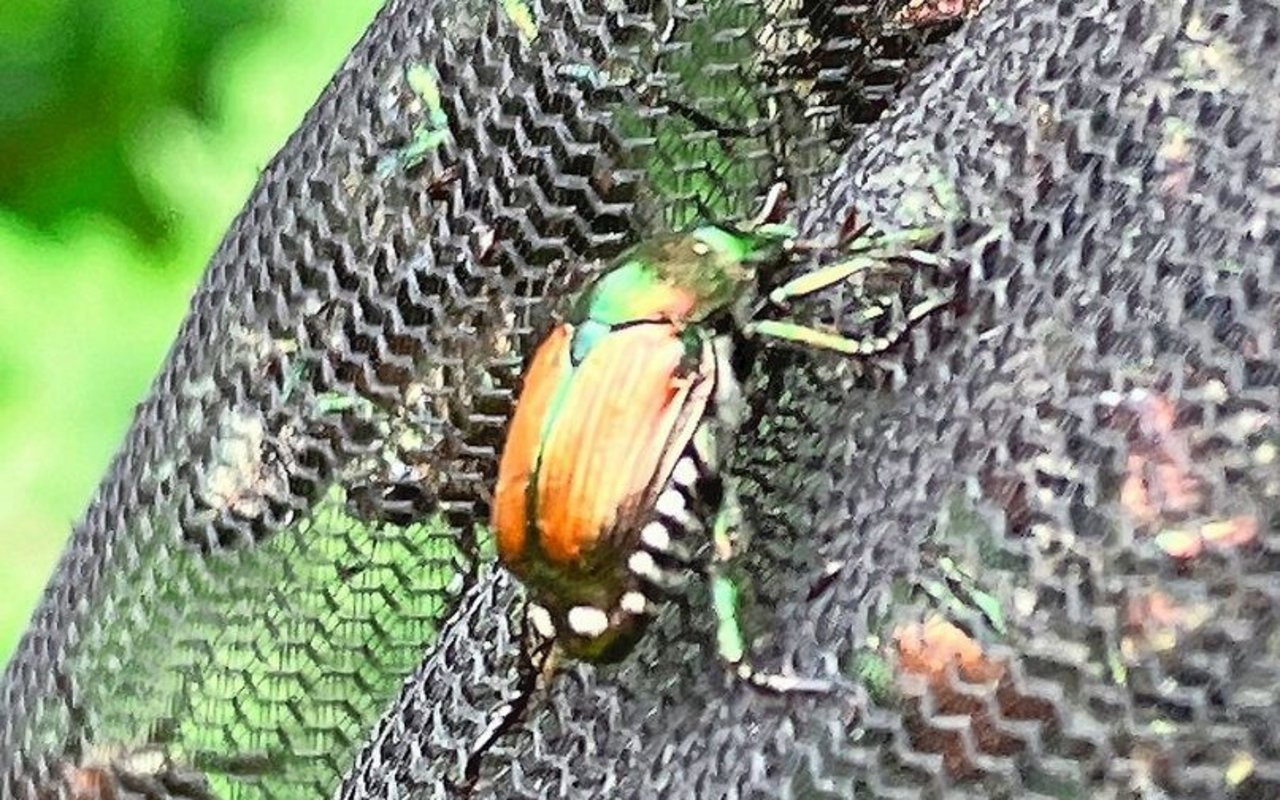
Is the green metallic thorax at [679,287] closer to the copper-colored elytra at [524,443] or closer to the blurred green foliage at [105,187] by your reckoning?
the copper-colored elytra at [524,443]

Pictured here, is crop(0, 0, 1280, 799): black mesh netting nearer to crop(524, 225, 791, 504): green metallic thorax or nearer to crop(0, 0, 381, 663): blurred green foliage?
crop(524, 225, 791, 504): green metallic thorax

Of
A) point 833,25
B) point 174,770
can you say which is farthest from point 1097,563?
point 174,770

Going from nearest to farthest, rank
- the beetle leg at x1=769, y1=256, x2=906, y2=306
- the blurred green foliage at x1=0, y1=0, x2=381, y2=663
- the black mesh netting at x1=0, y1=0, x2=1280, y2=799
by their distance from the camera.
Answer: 1. the black mesh netting at x1=0, y1=0, x2=1280, y2=799
2. the beetle leg at x1=769, y1=256, x2=906, y2=306
3. the blurred green foliage at x1=0, y1=0, x2=381, y2=663

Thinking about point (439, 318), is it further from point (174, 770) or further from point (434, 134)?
point (174, 770)

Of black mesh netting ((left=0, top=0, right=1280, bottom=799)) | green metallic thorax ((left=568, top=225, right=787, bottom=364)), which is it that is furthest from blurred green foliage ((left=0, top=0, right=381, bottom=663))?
green metallic thorax ((left=568, top=225, right=787, bottom=364))

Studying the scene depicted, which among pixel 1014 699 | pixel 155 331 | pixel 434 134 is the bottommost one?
pixel 155 331

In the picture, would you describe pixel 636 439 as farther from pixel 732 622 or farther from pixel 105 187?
pixel 105 187

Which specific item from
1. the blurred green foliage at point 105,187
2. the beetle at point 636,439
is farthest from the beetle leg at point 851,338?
the blurred green foliage at point 105,187
